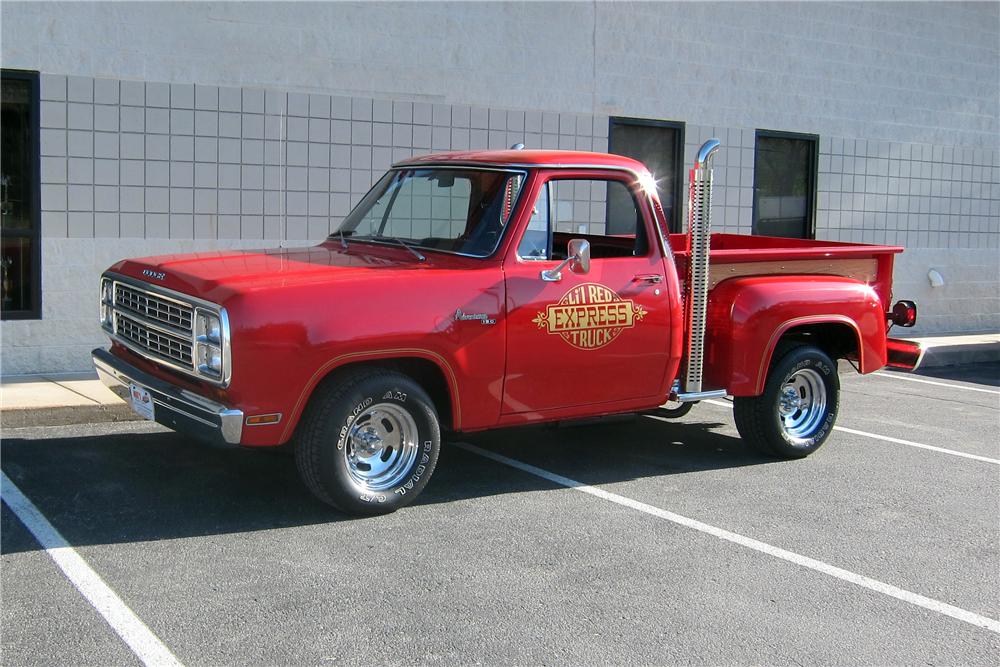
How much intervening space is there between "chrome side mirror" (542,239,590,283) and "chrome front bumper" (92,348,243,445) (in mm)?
1992

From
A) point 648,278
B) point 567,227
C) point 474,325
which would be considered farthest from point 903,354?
point 474,325

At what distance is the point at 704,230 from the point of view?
7125mm

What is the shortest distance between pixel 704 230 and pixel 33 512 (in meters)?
4.33

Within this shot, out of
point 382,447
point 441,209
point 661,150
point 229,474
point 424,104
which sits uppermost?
point 424,104

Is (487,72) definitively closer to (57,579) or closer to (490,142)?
(490,142)

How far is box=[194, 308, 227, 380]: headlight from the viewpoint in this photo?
18.1 feet

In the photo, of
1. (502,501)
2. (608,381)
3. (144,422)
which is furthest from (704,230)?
(144,422)

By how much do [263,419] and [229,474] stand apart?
49.6 inches

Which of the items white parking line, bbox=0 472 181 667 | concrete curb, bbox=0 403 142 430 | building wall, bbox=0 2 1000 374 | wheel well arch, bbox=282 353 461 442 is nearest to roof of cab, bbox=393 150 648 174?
wheel well arch, bbox=282 353 461 442

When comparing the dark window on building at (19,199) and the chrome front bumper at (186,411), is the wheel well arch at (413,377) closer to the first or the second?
the chrome front bumper at (186,411)

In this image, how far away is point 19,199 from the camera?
9.65 meters

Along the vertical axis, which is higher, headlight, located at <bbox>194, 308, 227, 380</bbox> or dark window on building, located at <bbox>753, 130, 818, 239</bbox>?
dark window on building, located at <bbox>753, 130, 818, 239</bbox>

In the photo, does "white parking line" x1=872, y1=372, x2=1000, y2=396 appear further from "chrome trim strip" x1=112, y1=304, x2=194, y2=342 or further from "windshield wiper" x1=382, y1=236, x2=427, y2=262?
"chrome trim strip" x1=112, y1=304, x2=194, y2=342

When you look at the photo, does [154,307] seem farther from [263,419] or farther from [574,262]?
[574,262]
